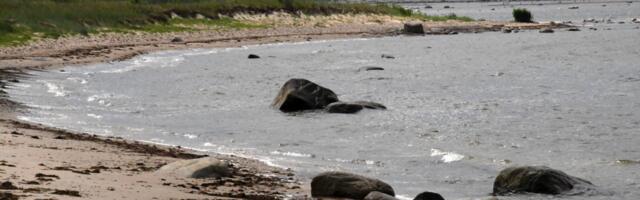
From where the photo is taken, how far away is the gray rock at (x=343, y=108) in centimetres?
2769

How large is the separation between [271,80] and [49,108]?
49.3 ft

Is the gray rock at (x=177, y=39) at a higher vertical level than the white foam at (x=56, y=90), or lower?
lower

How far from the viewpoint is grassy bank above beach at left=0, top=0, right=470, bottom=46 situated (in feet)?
182

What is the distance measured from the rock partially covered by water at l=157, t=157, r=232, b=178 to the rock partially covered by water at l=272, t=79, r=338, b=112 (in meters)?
11.9

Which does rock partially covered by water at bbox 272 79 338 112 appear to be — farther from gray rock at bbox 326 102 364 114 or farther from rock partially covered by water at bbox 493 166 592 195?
rock partially covered by water at bbox 493 166 592 195

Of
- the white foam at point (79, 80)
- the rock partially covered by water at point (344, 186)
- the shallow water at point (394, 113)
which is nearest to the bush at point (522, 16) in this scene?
the shallow water at point (394, 113)

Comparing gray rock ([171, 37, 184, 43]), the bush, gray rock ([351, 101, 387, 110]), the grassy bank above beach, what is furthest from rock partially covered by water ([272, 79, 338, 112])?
the bush

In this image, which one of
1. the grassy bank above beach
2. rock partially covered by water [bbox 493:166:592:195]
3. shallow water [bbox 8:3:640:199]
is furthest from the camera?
the grassy bank above beach

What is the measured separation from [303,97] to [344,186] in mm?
13506

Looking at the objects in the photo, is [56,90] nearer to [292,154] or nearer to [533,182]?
[292,154]

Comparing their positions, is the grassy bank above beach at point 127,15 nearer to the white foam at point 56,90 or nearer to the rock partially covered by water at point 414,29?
the rock partially covered by water at point 414,29

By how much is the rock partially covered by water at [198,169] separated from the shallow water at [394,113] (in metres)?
1.87

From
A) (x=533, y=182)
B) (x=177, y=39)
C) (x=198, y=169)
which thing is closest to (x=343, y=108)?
(x=198, y=169)

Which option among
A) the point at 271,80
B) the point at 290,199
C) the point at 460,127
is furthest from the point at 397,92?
the point at 290,199
